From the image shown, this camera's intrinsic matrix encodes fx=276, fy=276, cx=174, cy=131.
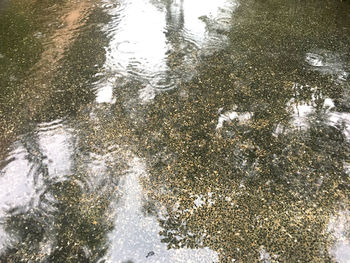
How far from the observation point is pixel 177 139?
6.30 feet

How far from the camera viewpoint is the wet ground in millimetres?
1450

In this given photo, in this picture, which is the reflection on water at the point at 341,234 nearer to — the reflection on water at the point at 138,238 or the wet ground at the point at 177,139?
the wet ground at the point at 177,139

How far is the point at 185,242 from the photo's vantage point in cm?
143

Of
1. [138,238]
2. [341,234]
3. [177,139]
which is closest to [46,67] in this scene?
[177,139]

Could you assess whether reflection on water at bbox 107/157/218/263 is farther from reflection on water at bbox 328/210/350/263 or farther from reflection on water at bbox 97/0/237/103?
reflection on water at bbox 97/0/237/103

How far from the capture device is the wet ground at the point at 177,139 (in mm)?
1450

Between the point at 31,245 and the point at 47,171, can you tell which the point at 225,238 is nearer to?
the point at 31,245

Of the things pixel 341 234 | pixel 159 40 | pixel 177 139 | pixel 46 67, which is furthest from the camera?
pixel 159 40

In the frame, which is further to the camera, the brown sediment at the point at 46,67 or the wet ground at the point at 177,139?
the brown sediment at the point at 46,67

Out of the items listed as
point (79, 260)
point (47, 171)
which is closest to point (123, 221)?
point (79, 260)

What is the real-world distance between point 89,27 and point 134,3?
789 millimetres

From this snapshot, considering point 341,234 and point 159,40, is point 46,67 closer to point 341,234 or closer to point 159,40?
point 159,40

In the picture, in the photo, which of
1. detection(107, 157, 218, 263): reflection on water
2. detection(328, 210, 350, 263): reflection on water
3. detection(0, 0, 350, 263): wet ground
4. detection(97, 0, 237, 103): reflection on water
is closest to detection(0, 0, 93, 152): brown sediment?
detection(0, 0, 350, 263): wet ground

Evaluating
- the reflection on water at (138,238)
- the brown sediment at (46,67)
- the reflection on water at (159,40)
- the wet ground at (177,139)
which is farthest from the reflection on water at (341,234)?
the brown sediment at (46,67)
